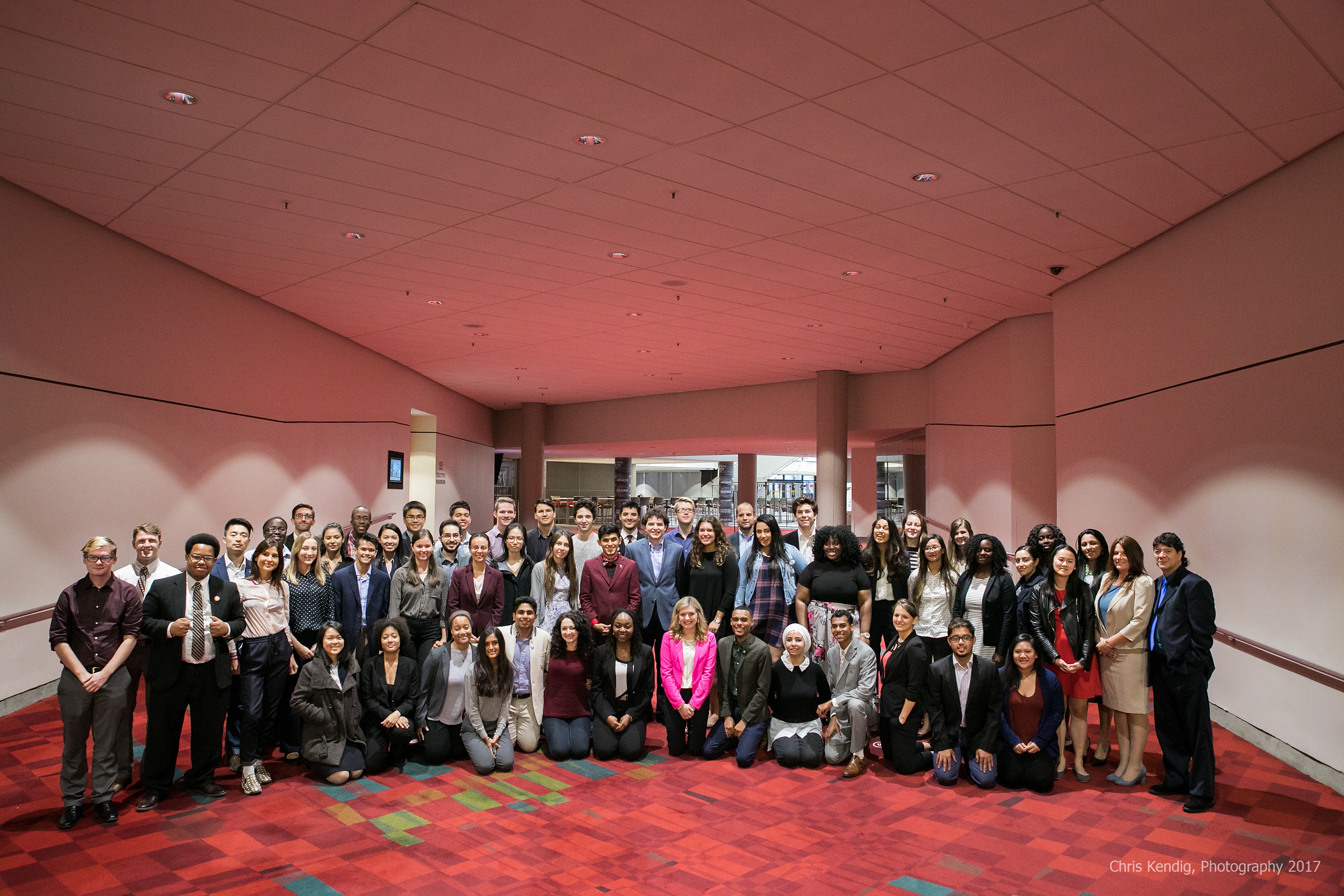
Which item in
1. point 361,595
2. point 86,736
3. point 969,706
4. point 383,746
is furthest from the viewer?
point 361,595

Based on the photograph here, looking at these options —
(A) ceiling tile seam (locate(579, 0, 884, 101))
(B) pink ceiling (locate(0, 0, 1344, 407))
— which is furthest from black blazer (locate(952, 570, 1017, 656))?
(A) ceiling tile seam (locate(579, 0, 884, 101))

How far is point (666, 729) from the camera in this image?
6004mm

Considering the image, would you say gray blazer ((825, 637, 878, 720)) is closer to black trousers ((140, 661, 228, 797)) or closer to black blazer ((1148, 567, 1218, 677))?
black blazer ((1148, 567, 1218, 677))

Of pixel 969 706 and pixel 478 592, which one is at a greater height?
pixel 478 592

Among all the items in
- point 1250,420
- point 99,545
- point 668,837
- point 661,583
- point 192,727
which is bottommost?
point 668,837

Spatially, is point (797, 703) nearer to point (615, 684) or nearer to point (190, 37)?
point (615, 684)

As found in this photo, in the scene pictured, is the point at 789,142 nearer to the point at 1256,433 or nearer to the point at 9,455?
the point at 1256,433

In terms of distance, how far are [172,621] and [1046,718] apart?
5.16 m

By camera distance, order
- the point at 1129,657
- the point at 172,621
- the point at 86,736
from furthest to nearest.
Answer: the point at 1129,657 < the point at 172,621 < the point at 86,736

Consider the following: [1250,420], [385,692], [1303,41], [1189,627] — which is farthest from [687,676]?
[1303,41]

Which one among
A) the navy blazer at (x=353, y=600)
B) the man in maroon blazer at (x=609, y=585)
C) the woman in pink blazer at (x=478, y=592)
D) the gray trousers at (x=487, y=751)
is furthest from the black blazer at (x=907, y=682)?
the navy blazer at (x=353, y=600)

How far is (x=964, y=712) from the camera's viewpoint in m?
5.48

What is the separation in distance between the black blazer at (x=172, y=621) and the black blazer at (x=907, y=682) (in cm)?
406

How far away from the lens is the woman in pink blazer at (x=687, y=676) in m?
5.91
